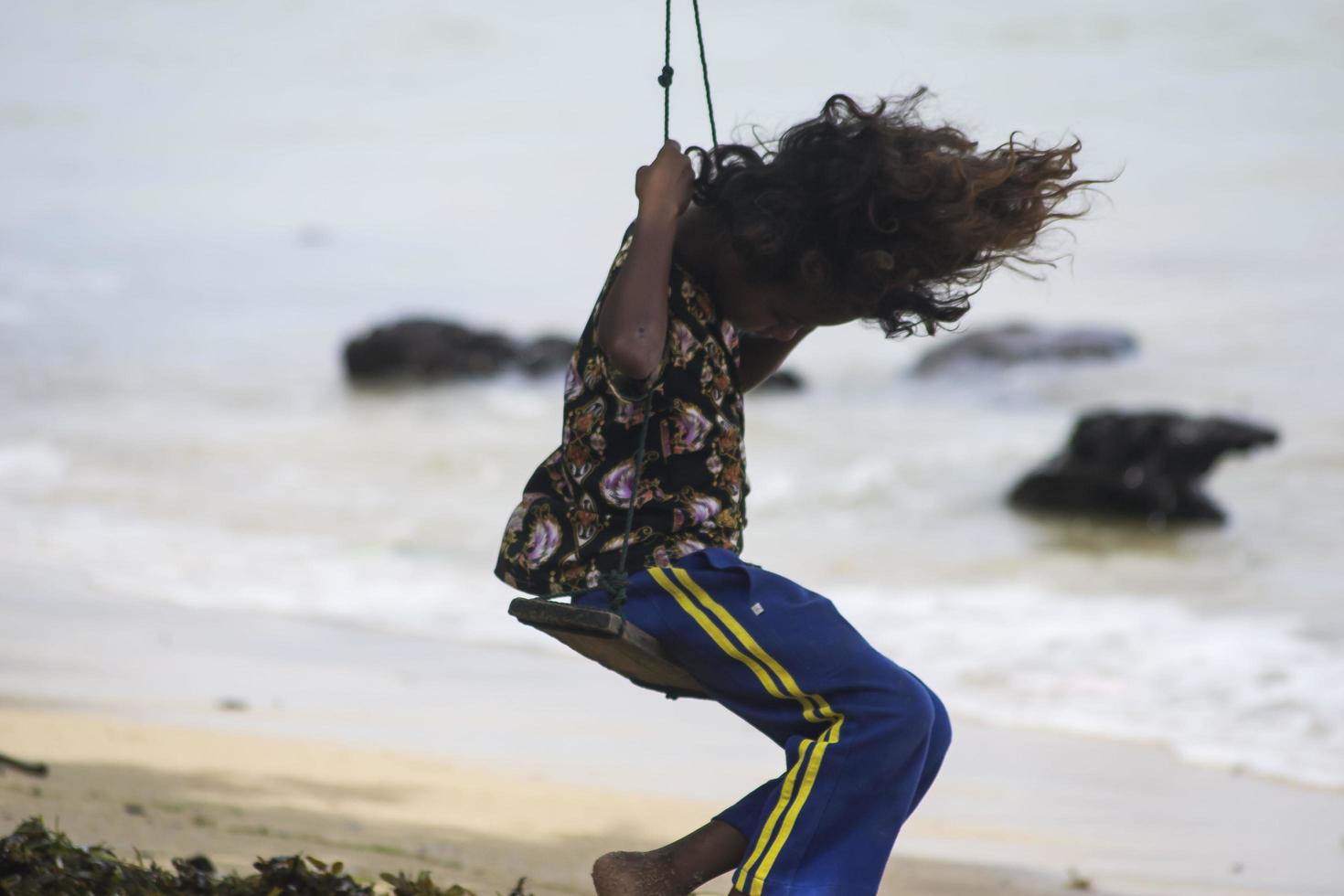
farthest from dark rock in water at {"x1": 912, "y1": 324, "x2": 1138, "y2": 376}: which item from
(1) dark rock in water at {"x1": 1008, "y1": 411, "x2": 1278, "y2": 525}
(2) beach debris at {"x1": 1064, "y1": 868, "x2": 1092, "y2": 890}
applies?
(2) beach debris at {"x1": 1064, "y1": 868, "x2": 1092, "y2": 890}

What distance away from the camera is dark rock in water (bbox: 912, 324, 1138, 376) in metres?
20.0

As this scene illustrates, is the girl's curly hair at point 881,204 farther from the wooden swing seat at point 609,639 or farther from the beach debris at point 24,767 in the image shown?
the beach debris at point 24,767

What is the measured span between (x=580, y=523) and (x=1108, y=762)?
4.08 metres

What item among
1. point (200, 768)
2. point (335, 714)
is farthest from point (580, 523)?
point (335, 714)

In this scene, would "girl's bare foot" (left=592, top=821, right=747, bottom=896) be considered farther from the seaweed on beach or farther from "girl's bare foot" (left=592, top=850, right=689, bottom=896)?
the seaweed on beach

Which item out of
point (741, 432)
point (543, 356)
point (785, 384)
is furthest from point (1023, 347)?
point (741, 432)

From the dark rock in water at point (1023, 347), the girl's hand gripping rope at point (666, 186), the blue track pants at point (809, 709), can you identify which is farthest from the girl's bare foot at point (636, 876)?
the dark rock in water at point (1023, 347)

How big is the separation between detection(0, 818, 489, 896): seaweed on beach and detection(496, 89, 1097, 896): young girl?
0.73 metres

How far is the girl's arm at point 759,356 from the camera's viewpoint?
3.08 meters

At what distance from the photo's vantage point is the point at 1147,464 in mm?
12891

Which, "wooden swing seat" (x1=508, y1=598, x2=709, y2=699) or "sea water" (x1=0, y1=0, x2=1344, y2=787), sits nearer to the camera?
"wooden swing seat" (x1=508, y1=598, x2=709, y2=699)

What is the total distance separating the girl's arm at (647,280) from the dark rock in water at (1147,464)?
10442 mm

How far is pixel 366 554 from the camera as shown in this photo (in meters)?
10.3

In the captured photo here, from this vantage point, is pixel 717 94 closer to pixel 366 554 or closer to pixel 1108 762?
pixel 366 554
